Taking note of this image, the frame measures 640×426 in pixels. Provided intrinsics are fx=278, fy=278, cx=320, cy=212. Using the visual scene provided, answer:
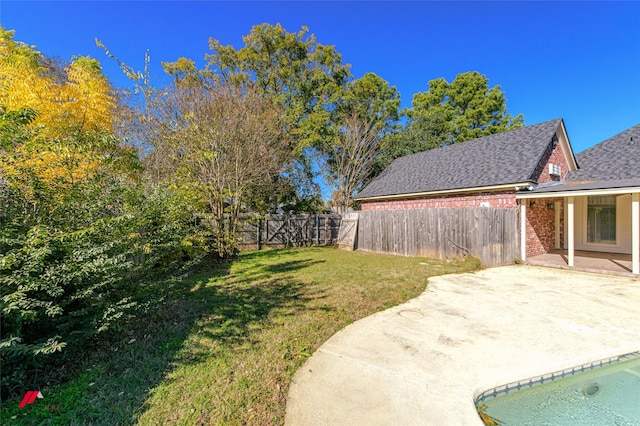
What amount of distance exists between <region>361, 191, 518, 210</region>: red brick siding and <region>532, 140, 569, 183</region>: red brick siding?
46.2 inches

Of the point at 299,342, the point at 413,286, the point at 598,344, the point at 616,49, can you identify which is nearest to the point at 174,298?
the point at 299,342

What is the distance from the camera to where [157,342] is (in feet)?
11.3

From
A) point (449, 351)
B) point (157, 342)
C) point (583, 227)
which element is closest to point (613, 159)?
point (583, 227)

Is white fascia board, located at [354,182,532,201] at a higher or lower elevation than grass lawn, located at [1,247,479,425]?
higher

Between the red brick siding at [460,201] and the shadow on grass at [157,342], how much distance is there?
328 inches

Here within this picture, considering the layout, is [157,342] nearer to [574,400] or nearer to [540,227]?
[574,400]

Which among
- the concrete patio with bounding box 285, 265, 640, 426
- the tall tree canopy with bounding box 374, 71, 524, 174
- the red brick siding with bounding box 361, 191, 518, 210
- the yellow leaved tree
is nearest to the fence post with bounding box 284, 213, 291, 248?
the red brick siding with bounding box 361, 191, 518, 210

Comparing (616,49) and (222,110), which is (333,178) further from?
(616,49)

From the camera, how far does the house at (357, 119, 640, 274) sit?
30.8 ft

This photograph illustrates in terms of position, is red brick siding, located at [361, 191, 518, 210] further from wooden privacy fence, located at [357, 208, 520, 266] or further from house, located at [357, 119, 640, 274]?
wooden privacy fence, located at [357, 208, 520, 266]

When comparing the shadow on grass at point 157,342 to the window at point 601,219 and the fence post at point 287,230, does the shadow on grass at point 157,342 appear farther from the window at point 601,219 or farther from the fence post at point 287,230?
the window at point 601,219

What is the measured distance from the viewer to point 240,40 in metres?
21.1

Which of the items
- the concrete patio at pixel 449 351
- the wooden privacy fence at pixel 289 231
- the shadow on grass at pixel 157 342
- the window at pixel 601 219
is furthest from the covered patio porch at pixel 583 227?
the wooden privacy fence at pixel 289 231

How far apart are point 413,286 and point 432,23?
12.0 meters
